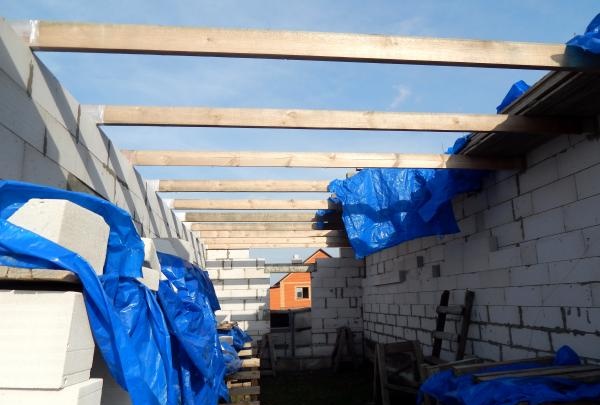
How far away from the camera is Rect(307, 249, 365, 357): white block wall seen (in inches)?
402

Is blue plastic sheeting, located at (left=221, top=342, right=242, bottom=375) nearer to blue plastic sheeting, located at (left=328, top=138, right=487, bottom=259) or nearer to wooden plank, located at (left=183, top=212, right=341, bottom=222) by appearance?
blue plastic sheeting, located at (left=328, top=138, right=487, bottom=259)

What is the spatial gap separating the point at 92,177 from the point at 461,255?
172 inches

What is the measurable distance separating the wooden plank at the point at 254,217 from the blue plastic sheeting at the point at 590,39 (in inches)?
213

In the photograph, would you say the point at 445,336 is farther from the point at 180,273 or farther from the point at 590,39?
the point at 590,39

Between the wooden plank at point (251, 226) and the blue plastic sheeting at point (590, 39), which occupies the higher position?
the blue plastic sheeting at point (590, 39)

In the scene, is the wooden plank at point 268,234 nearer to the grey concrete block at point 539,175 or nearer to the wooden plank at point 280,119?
the grey concrete block at point 539,175

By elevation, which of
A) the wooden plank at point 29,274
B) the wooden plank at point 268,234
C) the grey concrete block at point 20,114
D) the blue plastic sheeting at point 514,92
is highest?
the blue plastic sheeting at point 514,92

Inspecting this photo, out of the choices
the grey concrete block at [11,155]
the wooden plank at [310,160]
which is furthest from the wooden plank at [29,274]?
the wooden plank at [310,160]

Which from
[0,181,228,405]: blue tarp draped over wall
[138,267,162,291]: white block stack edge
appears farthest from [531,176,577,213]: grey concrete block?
[138,267,162,291]: white block stack edge

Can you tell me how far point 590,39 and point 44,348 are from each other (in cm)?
310

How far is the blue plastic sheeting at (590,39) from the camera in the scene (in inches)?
105

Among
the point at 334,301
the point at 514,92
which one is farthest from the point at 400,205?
the point at 334,301

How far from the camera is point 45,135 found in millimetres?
2797

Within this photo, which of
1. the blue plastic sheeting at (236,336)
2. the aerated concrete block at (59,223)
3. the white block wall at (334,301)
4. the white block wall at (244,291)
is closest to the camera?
the aerated concrete block at (59,223)
